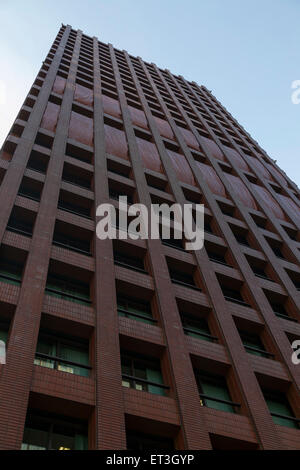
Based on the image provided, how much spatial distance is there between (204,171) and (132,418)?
71.7 feet

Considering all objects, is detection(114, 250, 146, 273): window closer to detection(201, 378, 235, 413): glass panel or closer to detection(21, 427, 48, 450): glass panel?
detection(201, 378, 235, 413): glass panel

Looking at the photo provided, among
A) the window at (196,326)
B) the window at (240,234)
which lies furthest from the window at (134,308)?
the window at (240,234)

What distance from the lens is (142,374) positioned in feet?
49.3

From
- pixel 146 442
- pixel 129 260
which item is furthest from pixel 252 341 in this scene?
pixel 146 442

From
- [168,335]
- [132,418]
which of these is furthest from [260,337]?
[132,418]

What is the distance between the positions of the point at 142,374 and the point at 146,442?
8.19 feet

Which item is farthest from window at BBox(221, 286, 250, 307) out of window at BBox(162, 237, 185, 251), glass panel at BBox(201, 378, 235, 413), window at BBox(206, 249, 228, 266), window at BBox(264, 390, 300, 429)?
glass panel at BBox(201, 378, 235, 413)

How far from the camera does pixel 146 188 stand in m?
24.8

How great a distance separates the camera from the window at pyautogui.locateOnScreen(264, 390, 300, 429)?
15344 mm

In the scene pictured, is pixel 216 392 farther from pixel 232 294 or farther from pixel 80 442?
pixel 232 294

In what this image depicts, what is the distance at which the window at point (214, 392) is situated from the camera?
1484 cm

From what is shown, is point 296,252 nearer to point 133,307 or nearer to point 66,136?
point 133,307

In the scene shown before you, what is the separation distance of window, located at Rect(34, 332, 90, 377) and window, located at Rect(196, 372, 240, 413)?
13.2ft

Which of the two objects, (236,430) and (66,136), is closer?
(236,430)
